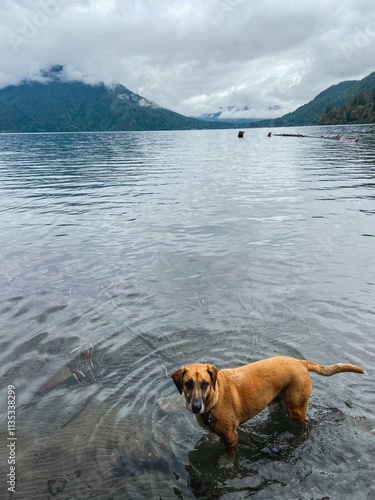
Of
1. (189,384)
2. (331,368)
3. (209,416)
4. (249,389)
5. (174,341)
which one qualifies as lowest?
(174,341)

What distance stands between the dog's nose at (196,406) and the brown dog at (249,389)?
0.27 metres

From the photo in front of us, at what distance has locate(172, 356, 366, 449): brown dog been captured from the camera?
191 inches

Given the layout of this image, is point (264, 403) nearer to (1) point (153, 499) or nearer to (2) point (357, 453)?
(2) point (357, 453)

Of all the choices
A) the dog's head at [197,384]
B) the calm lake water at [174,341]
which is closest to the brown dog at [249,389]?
the dog's head at [197,384]

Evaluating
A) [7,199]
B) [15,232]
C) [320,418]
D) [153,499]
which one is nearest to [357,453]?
[320,418]

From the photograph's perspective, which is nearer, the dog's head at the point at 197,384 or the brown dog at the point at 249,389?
the dog's head at the point at 197,384

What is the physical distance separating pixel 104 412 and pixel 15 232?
12749mm

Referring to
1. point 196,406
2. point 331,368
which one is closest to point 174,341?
point 196,406

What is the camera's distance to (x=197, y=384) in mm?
4582

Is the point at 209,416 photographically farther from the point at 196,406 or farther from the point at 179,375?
the point at 179,375

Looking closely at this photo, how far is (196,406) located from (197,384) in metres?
0.28

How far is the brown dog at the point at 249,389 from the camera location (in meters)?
4.86

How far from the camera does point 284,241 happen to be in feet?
44.3

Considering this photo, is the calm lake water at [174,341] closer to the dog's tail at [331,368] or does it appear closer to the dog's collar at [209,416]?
the dog's collar at [209,416]
